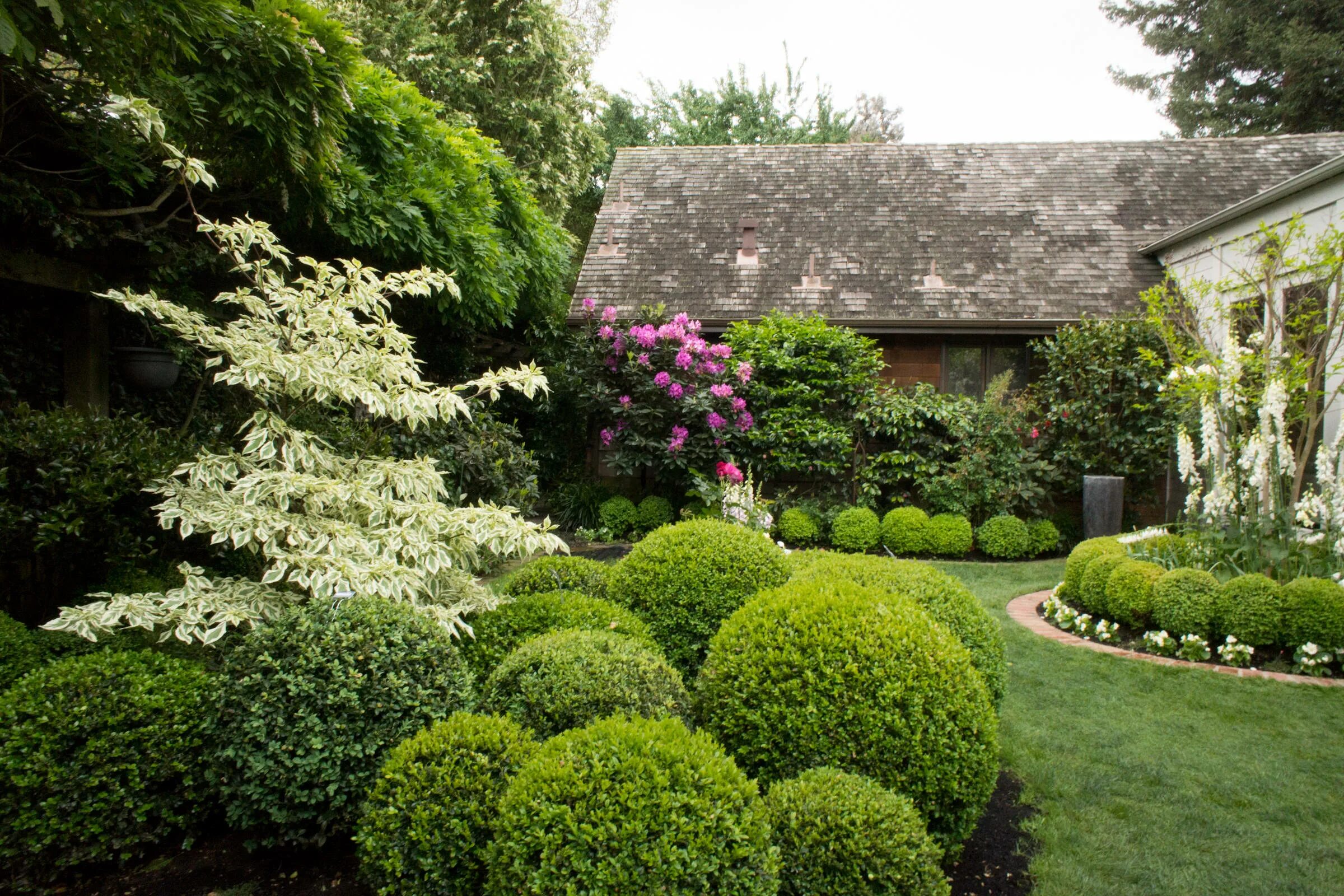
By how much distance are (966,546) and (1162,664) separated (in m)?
4.00

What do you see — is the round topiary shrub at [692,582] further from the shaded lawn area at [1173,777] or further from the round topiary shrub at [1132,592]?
the round topiary shrub at [1132,592]

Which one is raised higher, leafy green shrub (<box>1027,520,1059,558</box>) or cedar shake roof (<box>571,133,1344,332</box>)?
cedar shake roof (<box>571,133,1344,332</box>)

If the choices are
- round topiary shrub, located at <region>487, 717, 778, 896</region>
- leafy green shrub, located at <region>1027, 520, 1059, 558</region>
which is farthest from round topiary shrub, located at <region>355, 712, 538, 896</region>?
leafy green shrub, located at <region>1027, 520, 1059, 558</region>

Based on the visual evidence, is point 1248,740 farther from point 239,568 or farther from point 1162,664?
point 239,568

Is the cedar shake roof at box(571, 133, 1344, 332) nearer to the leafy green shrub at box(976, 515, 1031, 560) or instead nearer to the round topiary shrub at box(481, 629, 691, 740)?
the leafy green shrub at box(976, 515, 1031, 560)

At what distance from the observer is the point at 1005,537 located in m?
8.79

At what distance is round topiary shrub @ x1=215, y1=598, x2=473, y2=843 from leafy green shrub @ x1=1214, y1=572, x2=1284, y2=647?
5.18 m

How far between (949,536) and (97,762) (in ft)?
27.5

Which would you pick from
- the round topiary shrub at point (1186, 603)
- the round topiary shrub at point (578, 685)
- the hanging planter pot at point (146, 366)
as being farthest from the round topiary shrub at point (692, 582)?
the hanging planter pot at point (146, 366)

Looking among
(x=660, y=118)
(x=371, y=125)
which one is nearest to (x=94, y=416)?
(x=371, y=125)

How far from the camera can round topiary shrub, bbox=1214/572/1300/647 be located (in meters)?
4.74

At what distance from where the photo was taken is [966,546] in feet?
28.9

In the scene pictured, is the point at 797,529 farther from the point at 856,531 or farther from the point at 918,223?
the point at 918,223

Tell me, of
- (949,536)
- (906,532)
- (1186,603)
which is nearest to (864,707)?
(1186,603)
